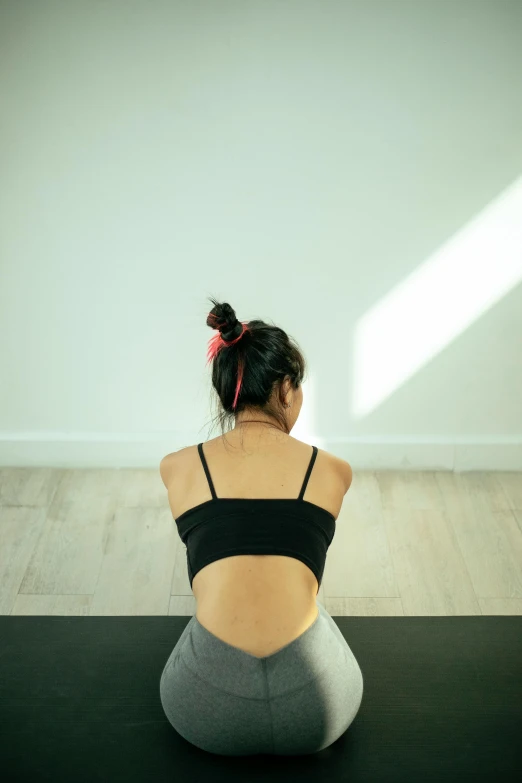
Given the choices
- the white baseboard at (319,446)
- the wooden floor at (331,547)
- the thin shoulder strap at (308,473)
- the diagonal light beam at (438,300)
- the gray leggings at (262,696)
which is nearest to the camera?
the gray leggings at (262,696)

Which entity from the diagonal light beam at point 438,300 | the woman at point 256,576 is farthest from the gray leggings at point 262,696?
the diagonal light beam at point 438,300

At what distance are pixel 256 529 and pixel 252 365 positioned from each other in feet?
1.07

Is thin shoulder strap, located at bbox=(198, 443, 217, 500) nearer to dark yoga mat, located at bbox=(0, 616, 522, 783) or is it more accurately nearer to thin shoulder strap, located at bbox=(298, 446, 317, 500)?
thin shoulder strap, located at bbox=(298, 446, 317, 500)

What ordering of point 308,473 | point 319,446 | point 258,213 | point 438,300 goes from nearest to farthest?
point 308,473, point 258,213, point 438,300, point 319,446

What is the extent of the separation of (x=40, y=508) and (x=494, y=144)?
190cm

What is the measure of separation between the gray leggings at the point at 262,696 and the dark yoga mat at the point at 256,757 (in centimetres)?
5

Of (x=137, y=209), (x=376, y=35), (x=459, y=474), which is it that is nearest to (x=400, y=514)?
(x=459, y=474)

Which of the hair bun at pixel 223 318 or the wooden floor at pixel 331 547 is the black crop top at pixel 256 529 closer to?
the hair bun at pixel 223 318

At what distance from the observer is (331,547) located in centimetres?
239

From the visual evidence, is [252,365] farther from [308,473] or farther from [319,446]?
[319,446]

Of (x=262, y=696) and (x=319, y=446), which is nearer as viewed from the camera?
(x=262, y=696)

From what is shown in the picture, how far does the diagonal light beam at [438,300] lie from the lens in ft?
7.90

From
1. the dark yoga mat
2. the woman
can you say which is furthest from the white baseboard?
the woman

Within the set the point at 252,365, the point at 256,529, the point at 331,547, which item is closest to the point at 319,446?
the point at 331,547
